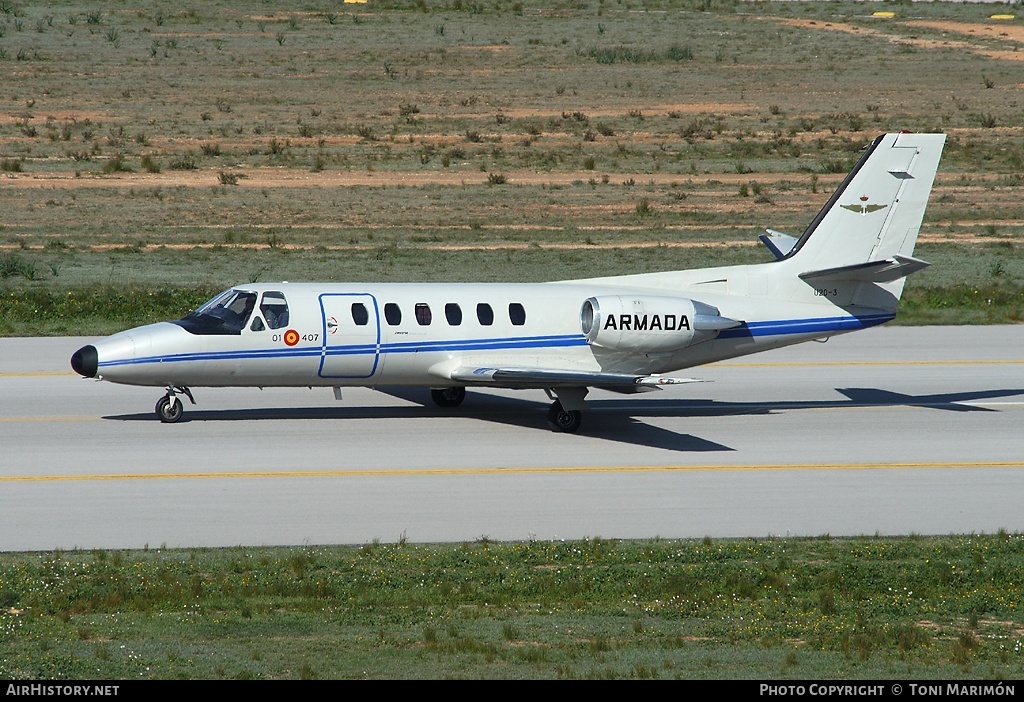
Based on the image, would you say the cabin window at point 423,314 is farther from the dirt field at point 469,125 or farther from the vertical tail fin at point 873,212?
the dirt field at point 469,125

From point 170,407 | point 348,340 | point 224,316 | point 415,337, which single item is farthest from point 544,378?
point 170,407

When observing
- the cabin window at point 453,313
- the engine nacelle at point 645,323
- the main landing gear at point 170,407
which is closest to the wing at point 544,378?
the engine nacelle at point 645,323

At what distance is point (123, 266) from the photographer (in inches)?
1569

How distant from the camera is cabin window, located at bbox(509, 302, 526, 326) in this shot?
23.3m

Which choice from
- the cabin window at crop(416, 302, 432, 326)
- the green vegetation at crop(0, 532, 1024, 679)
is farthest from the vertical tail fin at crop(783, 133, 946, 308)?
the green vegetation at crop(0, 532, 1024, 679)

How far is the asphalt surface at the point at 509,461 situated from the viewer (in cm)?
1745

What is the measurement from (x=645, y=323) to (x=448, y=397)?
4202 mm

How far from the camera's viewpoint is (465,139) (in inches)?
2502

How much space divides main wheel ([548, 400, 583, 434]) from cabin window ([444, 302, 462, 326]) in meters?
2.27

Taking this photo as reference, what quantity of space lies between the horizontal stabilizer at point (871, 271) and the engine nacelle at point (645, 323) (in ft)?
7.41
